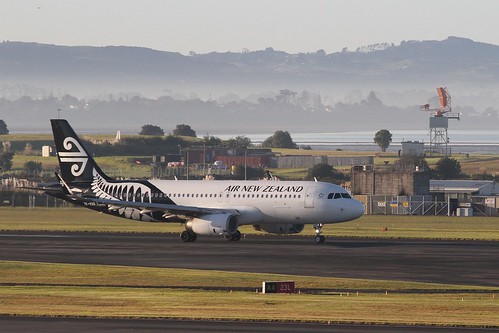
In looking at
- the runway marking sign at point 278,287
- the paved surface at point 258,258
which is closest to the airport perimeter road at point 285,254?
the paved surface at point 258,258

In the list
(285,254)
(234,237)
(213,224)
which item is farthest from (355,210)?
(285,254)

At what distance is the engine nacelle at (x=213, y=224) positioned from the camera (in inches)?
3629

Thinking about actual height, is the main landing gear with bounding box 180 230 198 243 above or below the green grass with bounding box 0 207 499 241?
above

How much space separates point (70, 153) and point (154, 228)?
14.2 metres

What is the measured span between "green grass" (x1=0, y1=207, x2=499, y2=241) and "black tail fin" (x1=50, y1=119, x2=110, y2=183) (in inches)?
348

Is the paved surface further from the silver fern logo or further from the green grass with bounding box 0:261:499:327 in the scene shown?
the silver fern logo

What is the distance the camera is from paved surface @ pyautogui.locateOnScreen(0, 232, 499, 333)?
43.2 m

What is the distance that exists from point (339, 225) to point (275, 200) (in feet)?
105

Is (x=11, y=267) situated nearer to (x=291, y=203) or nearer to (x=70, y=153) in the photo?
(x=291, y=203)

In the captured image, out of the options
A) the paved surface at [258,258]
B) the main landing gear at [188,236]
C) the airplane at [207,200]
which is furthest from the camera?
the main landing gear at [188,236]

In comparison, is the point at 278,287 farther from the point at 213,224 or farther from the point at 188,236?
the point at 188,236

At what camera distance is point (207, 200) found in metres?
97.6

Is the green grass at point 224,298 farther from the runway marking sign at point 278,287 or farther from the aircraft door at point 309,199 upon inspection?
the aircraft door at point 309,199

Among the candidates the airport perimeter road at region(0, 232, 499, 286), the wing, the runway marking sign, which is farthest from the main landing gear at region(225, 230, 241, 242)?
the runway marking sign
